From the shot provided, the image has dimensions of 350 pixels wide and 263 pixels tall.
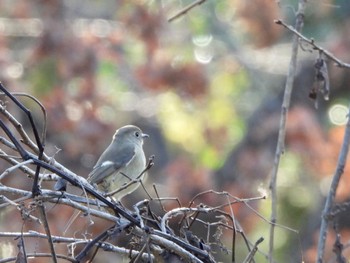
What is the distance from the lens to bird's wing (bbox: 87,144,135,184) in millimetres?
5059

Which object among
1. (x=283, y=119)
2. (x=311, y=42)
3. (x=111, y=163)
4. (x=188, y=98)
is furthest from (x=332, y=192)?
(x=188, y=98)

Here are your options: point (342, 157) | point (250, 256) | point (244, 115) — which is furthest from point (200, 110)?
point (250, 256)

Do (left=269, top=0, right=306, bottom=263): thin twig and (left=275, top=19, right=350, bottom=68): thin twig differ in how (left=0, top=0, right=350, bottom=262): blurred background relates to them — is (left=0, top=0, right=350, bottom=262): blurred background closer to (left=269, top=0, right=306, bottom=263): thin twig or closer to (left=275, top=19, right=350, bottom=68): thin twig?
(left=269, top=0, right=306, bottom=263): thin twig

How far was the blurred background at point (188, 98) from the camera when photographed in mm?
9367

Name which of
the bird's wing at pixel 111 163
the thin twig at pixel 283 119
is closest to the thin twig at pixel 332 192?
the thin twig at pixel 283 119

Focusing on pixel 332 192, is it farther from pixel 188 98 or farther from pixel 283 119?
pixel 188 98

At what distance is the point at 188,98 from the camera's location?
1041 centimetres

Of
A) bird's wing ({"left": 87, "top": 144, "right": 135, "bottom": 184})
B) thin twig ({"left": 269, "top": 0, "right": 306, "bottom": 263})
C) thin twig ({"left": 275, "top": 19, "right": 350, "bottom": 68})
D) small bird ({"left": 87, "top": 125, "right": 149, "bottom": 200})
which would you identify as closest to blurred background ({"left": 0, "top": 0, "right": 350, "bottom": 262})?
small bird ({"left": 87, "top": 125, "right": 149, "bottom": 200})

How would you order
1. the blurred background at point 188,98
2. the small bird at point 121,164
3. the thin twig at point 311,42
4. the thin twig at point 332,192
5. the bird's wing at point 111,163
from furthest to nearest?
the blurred background at point 188,98 → the bird's wing at point 111,163 → the small bird at point 121,164 → the thin twig at point 332,192 → the thin twig at point 311,42

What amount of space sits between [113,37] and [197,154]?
149 centimetres

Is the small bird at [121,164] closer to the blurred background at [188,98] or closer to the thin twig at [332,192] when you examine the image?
the thin twig at [332,192]

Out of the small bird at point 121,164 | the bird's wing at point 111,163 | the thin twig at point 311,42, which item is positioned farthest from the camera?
the bird's wing at point 111,163

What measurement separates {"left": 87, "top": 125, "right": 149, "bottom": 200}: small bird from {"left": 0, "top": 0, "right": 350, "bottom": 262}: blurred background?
2.53 m

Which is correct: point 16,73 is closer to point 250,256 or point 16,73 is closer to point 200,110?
point 200,110
